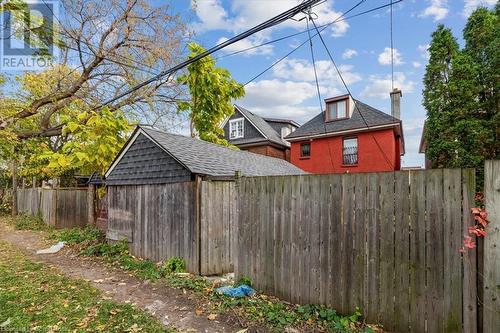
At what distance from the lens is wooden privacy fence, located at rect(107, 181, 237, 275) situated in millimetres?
6699

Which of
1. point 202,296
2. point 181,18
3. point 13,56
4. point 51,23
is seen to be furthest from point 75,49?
point 202,296

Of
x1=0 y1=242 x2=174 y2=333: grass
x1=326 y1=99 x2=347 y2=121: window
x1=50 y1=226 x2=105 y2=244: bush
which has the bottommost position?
x1=50 y1=226 x2=105 y2=244: bush

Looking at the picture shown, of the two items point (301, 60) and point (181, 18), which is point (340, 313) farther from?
point (181, 18)

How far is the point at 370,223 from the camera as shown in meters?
3.83

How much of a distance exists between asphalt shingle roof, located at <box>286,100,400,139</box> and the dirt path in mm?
15994

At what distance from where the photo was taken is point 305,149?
73.6 ft

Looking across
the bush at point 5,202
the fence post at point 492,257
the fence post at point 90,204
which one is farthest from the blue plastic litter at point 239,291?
the bush at point 5,202

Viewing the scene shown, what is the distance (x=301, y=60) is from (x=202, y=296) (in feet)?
20.8

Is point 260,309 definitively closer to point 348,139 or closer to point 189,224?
point 189,224

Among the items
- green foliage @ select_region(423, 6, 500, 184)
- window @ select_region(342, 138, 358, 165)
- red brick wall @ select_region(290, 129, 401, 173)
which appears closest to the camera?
green foliage @ select_region(423, 6, 500, 184)

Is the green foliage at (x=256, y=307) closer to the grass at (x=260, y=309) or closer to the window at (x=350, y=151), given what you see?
the grass at (x=260, y=309)

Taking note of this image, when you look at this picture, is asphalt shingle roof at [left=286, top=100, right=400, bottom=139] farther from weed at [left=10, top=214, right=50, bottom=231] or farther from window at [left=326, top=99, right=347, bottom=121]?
weed at [left=10, top=214, right=50, bottom=231]

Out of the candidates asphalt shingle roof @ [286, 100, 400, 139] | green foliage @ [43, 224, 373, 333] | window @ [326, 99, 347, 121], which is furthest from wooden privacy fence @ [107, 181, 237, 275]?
window @ [326, 99, 347, 121]

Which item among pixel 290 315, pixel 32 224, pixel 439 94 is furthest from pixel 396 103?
pixel 32 224
